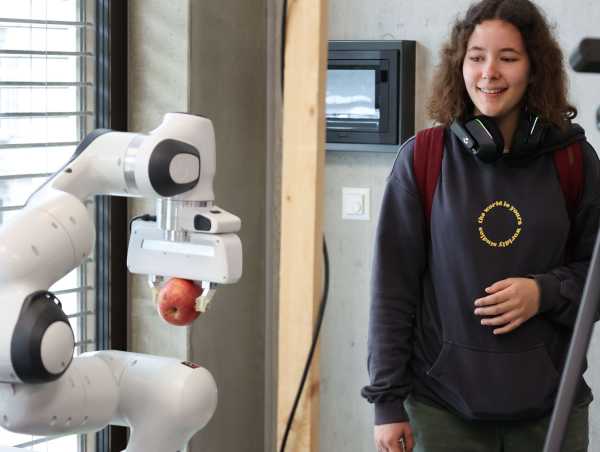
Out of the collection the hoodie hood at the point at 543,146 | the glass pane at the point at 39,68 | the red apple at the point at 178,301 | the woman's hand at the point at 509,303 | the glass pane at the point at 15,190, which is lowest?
the woman's hand at the point at 509,303

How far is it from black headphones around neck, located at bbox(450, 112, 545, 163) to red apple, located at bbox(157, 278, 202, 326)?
66 cm

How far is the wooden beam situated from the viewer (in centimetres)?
164

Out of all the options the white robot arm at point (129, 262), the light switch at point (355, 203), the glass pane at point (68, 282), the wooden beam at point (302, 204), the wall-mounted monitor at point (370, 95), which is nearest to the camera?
the white robot arm at point (129, 262)

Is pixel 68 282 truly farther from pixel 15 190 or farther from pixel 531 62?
pixel 531 62

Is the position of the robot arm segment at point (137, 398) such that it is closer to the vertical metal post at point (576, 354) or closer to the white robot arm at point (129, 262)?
the white robot arm at point (129, 262)

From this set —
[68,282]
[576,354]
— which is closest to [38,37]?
[68,282]

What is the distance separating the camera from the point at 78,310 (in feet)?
8.46

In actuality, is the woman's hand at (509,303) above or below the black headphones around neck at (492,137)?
below

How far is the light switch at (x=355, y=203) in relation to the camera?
302cm

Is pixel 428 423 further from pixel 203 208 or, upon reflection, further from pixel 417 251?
pixel 203 208

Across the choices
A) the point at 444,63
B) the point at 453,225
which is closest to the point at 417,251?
the point at 453,225

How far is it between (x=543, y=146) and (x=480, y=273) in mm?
271

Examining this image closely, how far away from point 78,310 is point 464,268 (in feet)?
3.77

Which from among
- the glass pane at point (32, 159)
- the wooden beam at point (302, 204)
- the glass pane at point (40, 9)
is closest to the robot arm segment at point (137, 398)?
the wooden beam at point (302, 204)
